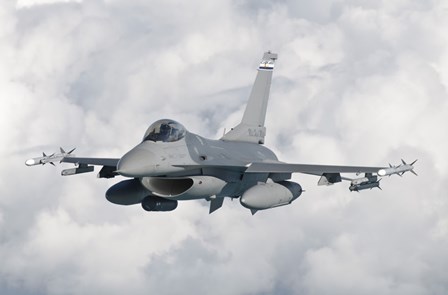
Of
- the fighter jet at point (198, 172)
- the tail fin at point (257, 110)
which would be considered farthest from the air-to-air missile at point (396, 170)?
the tail fin at point (257, 110)

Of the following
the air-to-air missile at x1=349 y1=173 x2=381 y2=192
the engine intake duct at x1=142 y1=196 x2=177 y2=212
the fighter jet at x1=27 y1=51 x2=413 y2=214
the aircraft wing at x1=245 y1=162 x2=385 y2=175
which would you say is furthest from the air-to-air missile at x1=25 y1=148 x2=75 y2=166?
the air-to-air missile at x1=349 y1=173 x2=381 y2=192

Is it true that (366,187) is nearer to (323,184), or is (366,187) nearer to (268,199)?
(323,184)

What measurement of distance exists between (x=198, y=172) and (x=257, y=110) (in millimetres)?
9540

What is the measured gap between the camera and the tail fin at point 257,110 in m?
47.3

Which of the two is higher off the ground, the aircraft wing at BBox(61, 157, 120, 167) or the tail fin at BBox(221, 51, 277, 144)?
the tail fin at BBox(221, 51, 277, 144)

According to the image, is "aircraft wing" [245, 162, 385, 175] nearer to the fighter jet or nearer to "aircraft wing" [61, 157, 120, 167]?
the fighter jet

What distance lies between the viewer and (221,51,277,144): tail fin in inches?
1861

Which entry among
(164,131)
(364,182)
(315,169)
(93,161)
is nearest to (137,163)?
(164,131)

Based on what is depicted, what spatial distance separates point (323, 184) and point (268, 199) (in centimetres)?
277

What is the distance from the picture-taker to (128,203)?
41906 millimetres

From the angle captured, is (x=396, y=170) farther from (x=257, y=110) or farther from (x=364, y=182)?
(x=257, y=110)

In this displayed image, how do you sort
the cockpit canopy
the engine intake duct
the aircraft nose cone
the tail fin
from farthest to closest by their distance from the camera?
the tail fin
the engine intake duct
the cockpit canopy
the aircraft nose cone

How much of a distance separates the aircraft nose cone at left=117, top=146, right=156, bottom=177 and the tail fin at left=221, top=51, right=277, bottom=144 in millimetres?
8180

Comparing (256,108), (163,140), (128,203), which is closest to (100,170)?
A: (128,203)
